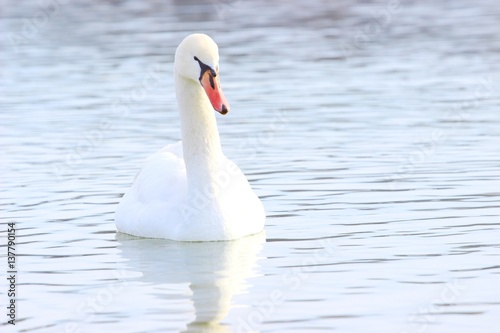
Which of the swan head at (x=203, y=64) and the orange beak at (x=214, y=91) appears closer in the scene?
the orange beak at (x=214, y=91)

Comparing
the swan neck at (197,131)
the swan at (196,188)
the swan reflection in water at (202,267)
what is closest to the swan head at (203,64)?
the swan at (196,188)

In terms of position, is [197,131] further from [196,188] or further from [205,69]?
[205,69]

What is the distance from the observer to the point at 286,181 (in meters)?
14.5

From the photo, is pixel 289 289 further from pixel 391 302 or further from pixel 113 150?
pixel 113 150

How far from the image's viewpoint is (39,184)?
1466 cm

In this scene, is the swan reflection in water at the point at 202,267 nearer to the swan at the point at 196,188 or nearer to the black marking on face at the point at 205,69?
the swan at the point at 196,188

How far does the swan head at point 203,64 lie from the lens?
11.5m

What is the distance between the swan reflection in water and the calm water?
0.10ft

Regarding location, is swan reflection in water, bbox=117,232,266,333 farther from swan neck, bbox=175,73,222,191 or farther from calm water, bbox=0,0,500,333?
swan neck, bbox=175,73,222,191

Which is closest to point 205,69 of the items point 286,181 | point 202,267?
point 202,267

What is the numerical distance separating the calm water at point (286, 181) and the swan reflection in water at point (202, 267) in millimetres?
31

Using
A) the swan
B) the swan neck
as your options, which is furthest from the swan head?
the swan neck

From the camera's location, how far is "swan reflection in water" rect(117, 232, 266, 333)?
9406mm

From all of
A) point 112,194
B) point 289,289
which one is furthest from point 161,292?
point 112,194
